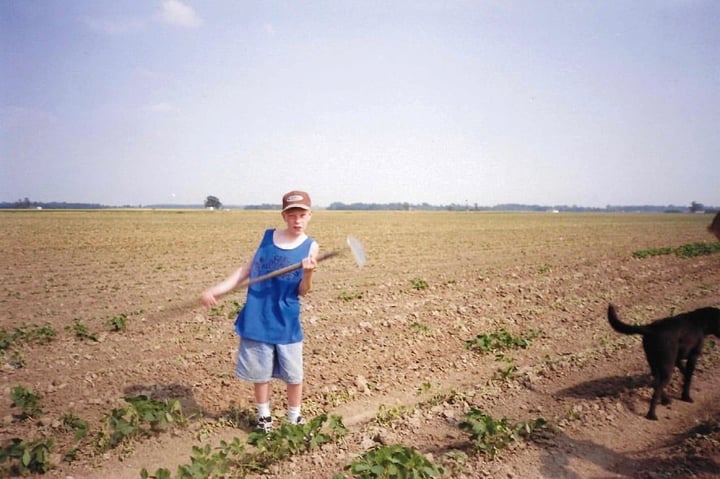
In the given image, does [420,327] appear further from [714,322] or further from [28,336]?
[28,336]

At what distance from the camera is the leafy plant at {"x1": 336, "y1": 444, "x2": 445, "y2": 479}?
287 cm

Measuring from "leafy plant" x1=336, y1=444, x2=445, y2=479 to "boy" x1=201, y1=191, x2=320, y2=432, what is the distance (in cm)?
97

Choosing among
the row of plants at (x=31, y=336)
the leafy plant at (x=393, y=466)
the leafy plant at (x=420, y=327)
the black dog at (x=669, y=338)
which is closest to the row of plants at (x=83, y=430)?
the row of plants at (x=31, y=336)

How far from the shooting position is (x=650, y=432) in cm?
393

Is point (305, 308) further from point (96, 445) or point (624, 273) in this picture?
point (624, 273)

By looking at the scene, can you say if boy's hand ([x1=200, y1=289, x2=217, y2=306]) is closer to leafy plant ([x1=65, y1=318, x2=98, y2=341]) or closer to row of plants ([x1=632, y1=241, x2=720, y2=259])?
leafy plant ([x1=65, y1=318, x2=98, y2=341])

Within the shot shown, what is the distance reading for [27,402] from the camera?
4219 millimetres

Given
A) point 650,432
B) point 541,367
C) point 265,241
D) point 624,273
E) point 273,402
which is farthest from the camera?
point 624,273

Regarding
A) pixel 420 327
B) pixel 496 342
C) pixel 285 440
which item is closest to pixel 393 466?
pixel 285 440

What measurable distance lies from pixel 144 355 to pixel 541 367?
500 centimetres

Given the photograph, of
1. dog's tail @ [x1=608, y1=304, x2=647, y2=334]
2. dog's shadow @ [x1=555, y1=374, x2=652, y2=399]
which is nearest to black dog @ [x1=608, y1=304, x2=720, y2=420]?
dog's tail @ [x1=608, y1=304, x2=647, y2=334]

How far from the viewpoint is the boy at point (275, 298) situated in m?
3.44

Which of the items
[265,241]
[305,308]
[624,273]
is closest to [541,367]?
A: [265,241]

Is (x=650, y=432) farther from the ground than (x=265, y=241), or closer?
closer
